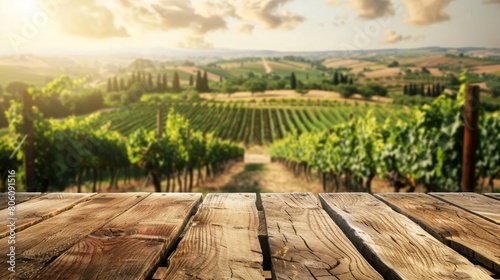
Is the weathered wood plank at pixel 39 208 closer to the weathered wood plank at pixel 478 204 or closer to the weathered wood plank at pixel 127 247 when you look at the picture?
the weathered wood plank at pixel 127 247

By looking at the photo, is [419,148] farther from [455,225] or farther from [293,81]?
[293,81]

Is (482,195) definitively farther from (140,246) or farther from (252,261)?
(140,246)

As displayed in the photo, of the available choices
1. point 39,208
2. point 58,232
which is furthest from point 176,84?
point 58,232

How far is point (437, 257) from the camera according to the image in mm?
982

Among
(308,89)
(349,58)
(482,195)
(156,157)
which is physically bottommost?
(156,157)

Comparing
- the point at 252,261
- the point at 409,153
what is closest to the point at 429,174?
the point at 409,153

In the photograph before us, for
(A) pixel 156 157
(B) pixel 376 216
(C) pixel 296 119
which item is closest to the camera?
(B) pixel 376 216

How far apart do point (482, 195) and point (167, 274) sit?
→ 1545 millimetres

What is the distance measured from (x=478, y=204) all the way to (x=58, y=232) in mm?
1551

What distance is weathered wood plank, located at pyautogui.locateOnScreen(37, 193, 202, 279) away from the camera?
2.88 feet

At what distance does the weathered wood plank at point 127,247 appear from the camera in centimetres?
88

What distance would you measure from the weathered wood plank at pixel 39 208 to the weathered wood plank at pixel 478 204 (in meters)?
1.53

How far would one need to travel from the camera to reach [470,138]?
4.60 meters

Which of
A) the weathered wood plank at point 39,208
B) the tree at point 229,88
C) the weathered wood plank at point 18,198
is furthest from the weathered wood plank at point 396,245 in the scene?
the tree at point 229,88
